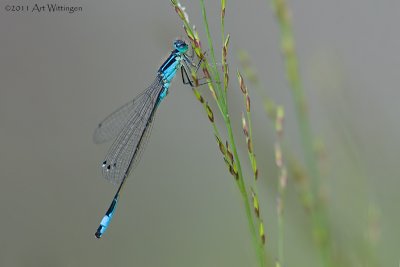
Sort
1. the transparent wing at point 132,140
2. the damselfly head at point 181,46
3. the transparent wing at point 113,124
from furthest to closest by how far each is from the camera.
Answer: the transparent wing at point 113,124 → the transparent wing at point 132,140 → the damselfly head at point 181,46

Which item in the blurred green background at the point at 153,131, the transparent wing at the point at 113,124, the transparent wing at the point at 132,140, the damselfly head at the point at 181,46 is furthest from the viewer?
the blurred green background at the point at 153,131

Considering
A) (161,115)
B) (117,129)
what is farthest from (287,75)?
(161,115)

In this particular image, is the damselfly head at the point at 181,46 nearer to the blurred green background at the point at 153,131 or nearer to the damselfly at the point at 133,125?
the damselfly at the point at 133,125

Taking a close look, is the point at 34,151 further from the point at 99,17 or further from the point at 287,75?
the point at 287,75

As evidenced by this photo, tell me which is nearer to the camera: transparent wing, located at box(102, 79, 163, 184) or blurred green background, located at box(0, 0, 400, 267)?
transparent wing, located at box(102, 79, 163, 184)

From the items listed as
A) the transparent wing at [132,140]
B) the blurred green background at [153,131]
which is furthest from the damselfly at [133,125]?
the blurred green background at [153,131]

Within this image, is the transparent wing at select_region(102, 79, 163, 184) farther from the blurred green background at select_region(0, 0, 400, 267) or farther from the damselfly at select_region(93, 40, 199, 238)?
the blurred green background at select_region(0, 0, 400, 267)

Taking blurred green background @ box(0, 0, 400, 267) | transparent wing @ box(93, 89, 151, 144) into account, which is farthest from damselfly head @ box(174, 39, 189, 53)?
transparent wing @ box(93, 89, 151, 144)

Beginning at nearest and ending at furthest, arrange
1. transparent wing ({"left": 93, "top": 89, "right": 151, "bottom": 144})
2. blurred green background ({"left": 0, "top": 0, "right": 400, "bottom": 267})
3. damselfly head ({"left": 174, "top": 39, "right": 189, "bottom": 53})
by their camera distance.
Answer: damselfly head ({"left": 174, "top": 39, "right": 189, "bottom": 53})
transparent wing ({"left": 93, "top": 89, "right": 151, "bottom": 144})
blurred green background ({"left": 0, "top": 0, "right": 400, "bottom": 267})

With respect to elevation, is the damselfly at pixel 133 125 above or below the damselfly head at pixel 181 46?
below
